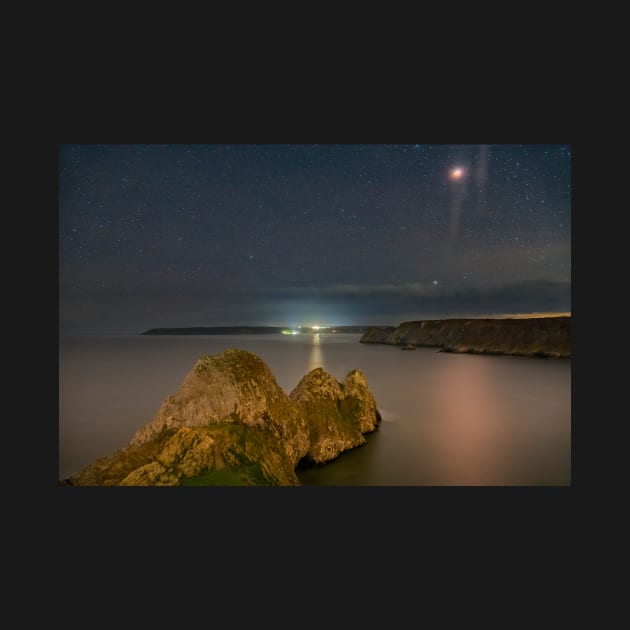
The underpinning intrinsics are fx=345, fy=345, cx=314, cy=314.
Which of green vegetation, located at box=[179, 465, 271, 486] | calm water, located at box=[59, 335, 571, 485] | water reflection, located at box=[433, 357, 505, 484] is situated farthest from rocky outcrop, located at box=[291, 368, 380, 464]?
green vegetation, located at box=[179, 465, 271, 486]

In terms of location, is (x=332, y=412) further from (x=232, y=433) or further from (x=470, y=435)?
(x=470, y=435)

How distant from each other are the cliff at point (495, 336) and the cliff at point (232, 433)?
21270 millimetres

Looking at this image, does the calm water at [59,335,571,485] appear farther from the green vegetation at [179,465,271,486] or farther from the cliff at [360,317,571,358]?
the cliff at [360,317,571,358]

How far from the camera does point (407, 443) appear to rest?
26.7 feet

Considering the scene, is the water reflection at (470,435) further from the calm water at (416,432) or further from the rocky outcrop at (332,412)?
the rocky outcrop at (332,412)

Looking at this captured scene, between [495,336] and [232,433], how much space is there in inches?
1576

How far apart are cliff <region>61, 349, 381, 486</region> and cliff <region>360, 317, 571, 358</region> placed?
69.8 ft

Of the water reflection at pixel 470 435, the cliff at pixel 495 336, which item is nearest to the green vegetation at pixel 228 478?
the water reflection at pixel 470 435

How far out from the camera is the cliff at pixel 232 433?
17.0ft

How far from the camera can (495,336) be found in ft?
128

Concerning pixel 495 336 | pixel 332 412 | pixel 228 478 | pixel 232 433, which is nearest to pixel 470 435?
pixel 332 412

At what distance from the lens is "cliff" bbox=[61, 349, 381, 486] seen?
17.0 ft

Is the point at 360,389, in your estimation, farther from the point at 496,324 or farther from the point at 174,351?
the point at 496,324

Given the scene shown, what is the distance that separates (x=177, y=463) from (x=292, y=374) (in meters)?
9.78
